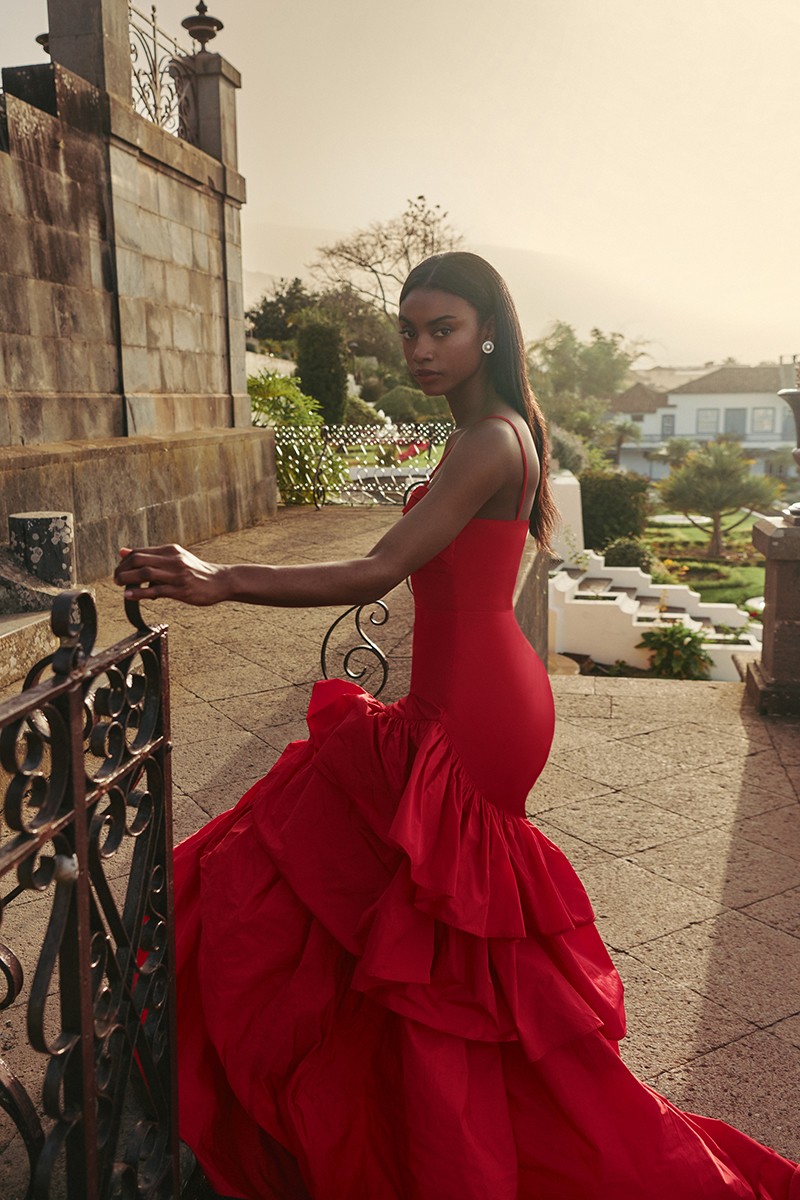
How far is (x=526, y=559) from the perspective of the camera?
7.75 meters

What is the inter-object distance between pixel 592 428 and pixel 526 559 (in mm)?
40123

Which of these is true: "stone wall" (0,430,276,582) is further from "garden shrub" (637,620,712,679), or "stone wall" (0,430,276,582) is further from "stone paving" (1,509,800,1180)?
"garden shrub" (637,620,712,679)

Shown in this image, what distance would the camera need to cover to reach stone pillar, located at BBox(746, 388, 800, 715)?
562 cm

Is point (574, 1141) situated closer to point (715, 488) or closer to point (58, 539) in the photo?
point (58, 539)

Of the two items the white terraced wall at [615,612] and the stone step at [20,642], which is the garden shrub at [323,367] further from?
the stone step at [20,642]

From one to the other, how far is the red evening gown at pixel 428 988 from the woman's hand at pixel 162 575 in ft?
2.03

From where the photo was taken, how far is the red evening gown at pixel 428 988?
1.86 m

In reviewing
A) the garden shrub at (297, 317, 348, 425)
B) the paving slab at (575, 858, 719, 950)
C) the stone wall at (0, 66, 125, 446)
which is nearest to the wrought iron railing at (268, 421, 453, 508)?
the stone wall at (0, 66, 125, 446)

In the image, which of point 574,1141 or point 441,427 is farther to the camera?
point 441,427

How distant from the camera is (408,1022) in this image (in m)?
1.86

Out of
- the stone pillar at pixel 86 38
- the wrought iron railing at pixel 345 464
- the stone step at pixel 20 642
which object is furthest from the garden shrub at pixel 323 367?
the stone step at pixel 20 642

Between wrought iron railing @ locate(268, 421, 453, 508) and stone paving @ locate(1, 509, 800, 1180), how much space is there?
3.48 metres

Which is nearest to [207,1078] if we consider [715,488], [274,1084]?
[274,1084]

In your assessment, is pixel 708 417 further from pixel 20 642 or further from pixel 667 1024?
pixel 667 1024
